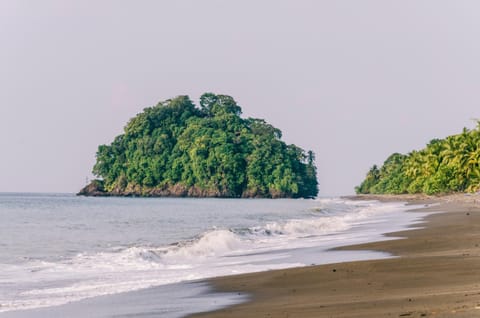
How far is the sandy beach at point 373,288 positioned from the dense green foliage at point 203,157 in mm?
125149

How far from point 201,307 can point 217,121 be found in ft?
460

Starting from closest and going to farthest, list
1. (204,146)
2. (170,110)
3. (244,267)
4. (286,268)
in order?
(286,268)
(244,267)
(204,146)
(170,110)

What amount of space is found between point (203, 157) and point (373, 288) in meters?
132

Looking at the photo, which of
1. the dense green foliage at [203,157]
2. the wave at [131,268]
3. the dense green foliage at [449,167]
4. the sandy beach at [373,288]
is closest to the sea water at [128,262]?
the wave at [131,268]

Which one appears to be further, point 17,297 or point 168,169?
point 168,169

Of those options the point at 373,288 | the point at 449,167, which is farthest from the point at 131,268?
the point at 449,167

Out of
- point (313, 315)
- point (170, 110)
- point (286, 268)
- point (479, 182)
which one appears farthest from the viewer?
point (170, 110)

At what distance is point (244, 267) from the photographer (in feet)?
51.4

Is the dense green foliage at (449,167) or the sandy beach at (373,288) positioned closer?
the sandy beach at (373,288)

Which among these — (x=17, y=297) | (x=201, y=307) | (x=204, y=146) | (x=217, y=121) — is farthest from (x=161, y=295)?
(x=217, y=121)

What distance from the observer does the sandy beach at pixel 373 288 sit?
8.13 meters

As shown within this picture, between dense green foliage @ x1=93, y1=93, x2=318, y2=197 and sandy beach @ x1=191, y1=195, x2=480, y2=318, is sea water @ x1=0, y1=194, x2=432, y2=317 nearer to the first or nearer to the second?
sandy beach @ x1=191, y1=195, x2=480, y2=318

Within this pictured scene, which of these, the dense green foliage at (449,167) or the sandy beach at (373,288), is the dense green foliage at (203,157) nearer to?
the dense green foliage at (449,167)

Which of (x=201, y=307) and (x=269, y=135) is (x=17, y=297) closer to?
(x=201, y=307)
